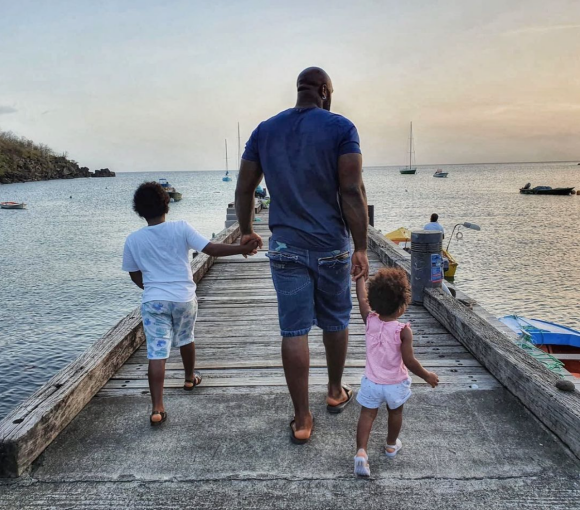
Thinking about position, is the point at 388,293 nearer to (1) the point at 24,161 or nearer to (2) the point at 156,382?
(2) the point at 156,382

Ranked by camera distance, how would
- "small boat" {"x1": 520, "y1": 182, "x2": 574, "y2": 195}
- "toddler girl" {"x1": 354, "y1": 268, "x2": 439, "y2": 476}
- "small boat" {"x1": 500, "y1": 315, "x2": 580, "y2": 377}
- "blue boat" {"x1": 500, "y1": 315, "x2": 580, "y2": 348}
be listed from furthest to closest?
"small boat" {"x1": 520, "y1": 182, "x2": 574, "y2": 195} → "blue boat" {"x1": 500, "y1": 315, "x2": 580, "y2": 348} → "small boat" {"x1": 500, "y1": 315, "x2": 580, "y2": 377} → "toddler girl" {"x1": 354, "y1": 268, "x2": 439, "y2": 476}

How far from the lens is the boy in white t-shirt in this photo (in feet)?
10.7

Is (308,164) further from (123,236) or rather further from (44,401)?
(123,236)

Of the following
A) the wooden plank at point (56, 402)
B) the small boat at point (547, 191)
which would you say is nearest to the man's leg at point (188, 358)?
the wooden plank at point (56, 402)

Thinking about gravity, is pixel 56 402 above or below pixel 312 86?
below

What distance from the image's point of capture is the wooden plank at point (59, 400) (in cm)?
263

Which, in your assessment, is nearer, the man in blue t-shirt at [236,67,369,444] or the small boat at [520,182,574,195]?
the man in blue t-shirt at [236,67,369,444]

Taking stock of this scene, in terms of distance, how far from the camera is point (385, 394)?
272 cm

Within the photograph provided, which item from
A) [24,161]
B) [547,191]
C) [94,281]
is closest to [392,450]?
[94,281]

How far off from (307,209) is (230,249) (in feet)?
2.19

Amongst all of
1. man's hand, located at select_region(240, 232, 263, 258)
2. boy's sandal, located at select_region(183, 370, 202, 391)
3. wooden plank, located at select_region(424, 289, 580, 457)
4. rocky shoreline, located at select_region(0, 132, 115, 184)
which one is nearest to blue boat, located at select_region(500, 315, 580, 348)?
wooden plank, located at select_region(424, 289, 580, 457)

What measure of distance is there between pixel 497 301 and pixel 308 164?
52.2ft

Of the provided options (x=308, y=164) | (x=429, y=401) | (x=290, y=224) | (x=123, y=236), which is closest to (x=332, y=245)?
(x=290, y=224)

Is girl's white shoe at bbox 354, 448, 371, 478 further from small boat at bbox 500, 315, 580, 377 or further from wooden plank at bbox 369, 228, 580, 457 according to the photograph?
small boat at bbox 500, 315, 580, 377
